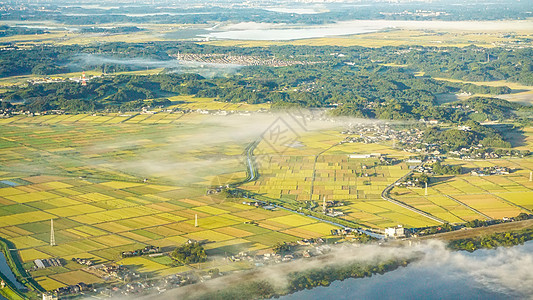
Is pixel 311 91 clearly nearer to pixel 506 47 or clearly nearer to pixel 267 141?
pixel 267 141

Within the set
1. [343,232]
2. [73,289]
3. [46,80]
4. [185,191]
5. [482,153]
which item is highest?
[46,80]

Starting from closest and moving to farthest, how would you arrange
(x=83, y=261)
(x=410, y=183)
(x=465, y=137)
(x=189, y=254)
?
(x=83, y=261)
(x=189, y=254)
(x=410, y=183)
(x=465, y=137)

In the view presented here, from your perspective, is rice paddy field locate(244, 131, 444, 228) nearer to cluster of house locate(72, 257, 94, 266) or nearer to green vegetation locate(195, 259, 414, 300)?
green vegetation locate(195, 259, 414, 300)

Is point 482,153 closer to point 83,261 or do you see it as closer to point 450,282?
point 450,282

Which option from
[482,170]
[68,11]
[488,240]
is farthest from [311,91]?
[68,11]

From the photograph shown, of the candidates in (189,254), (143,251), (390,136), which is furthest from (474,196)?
(143,251)

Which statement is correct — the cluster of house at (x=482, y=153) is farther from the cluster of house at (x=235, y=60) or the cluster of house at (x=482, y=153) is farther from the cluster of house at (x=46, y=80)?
the cluster of house at (x=235, y=60)
